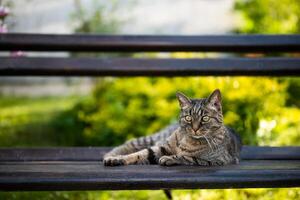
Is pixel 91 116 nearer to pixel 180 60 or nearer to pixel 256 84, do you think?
pixel 256 84

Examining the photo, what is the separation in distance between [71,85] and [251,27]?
297 cm

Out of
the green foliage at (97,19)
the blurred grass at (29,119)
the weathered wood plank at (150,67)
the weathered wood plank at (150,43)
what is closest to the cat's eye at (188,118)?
the weathered wood plank at (150,67)

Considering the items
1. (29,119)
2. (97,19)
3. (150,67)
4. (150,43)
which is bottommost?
(29,119)

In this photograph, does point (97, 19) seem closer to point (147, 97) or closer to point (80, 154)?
point (147, 97)

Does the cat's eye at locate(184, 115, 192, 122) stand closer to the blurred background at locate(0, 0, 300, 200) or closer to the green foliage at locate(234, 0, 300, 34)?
the blurred background at locate(0, 0, 300, 200)

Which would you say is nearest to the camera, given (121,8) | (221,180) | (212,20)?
(221,180)

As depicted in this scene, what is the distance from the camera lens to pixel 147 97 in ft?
19.0

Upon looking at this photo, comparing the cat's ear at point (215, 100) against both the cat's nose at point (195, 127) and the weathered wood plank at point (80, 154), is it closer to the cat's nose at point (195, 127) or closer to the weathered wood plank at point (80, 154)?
the cat's nose at point (195, 127)

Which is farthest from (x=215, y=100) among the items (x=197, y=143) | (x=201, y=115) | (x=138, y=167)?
(x=138, y=167)

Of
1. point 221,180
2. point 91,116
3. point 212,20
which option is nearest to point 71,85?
point 212,20

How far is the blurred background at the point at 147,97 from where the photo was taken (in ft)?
15.5

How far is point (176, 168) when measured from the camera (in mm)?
2588

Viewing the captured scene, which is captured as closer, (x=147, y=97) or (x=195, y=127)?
(x=195, y=127)

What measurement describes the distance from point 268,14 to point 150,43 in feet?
11.6
